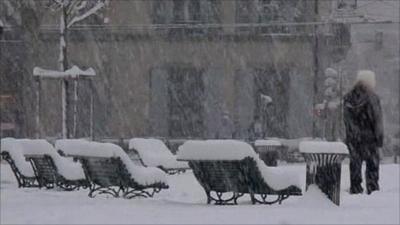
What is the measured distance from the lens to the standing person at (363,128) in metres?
11.1

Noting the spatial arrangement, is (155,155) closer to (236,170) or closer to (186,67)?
(236,170)

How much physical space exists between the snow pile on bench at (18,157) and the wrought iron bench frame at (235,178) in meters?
4.73

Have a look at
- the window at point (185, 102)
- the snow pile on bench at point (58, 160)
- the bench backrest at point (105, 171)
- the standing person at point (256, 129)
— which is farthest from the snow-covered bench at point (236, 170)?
the window at point (185, 102)

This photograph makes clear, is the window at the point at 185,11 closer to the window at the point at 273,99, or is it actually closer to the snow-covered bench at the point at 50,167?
the window at the point at 273,99

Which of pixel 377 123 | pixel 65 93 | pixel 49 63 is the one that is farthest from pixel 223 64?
pixel 377 123

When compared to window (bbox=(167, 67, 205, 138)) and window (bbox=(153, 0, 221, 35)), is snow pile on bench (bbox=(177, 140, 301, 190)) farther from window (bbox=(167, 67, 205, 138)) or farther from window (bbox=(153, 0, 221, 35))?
window (bbox=(153, 0, 221, 35))

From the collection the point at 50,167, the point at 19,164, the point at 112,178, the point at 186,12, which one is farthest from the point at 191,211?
the point at 186,12

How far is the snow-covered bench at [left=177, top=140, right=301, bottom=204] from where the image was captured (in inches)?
378

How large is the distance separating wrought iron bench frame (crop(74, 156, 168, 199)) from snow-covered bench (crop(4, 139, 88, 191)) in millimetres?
915

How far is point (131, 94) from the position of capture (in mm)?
33906

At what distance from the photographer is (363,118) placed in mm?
11125

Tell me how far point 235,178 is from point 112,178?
208 cm

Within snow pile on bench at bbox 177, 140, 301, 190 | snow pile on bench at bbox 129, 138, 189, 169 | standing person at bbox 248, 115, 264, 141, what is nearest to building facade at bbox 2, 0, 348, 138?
standing person at bbox 248, 115, 264, 141

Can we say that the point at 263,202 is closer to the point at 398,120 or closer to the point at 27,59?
the point at 398,120
